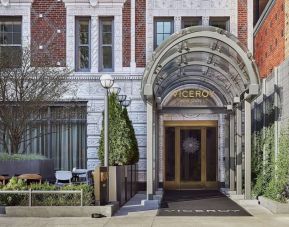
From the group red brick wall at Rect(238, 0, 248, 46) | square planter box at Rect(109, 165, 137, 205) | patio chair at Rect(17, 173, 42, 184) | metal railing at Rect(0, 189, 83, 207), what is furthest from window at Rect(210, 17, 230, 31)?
metal railing at Rect(0, 189, 83, 207)

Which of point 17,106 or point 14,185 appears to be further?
point 17,106

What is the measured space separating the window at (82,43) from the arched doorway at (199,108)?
3176 mm

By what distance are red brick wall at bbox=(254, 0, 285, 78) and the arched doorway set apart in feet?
5.04

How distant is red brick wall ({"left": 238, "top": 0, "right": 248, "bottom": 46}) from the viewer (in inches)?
906

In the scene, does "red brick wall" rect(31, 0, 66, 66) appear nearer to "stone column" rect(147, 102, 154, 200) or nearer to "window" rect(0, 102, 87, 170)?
"window" rect(0, 102, 87, 170)

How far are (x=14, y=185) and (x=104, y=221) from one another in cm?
297

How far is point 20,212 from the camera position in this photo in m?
14.5

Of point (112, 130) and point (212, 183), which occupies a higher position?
point (112, 130)

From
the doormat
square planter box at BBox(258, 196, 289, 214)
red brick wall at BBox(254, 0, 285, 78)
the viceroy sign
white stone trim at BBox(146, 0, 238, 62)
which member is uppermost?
white stone trim at BBox(146, 0, 238, 62)

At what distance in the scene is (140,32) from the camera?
23047mm

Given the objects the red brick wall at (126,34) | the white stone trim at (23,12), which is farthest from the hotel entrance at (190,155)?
the white stone trim at (23,12)

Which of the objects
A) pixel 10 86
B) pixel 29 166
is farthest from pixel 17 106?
pixel 29 166

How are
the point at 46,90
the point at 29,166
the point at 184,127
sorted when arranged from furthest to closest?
the point at 184,127
the point at 46,90
the point at 29,166

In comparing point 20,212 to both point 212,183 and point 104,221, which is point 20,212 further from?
point 212,183
